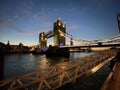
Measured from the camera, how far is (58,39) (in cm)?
13700

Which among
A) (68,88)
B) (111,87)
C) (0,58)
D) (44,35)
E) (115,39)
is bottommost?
(68,88)

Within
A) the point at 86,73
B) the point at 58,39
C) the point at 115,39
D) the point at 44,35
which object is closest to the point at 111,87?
the point at 86,73

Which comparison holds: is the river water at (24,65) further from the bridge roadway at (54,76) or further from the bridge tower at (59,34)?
the bridge tower at (59,34)

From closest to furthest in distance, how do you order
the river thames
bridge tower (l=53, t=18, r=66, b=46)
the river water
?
1. the river thames
2. the river water
3. bridge tower (l=53, t=18, r=66, b=46)

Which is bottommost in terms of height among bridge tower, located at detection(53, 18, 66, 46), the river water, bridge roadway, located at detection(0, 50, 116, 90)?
the river water

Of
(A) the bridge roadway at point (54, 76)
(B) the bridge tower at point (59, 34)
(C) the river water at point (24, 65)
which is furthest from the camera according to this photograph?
(B) the bridge tower at point (59, 34)

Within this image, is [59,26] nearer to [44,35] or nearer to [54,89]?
[44,35]

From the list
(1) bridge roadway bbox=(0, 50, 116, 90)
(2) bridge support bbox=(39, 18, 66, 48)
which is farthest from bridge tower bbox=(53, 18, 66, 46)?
(1) bridge roadway bbox=(0, 50, 116, 90)

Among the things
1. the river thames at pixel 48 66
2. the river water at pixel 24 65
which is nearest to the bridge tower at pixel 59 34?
the river water at pixel 24 65

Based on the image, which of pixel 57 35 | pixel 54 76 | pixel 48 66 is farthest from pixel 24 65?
pixel 57 35

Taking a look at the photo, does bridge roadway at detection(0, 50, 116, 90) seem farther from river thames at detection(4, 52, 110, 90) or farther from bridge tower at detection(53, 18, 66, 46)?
bridge tower at detection(53, 18, 66, 46)

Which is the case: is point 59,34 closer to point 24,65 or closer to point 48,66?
point 24,65

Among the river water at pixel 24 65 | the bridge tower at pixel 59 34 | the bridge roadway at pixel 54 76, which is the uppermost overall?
the bridge tower at pixel 59 34

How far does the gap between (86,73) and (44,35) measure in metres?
176
